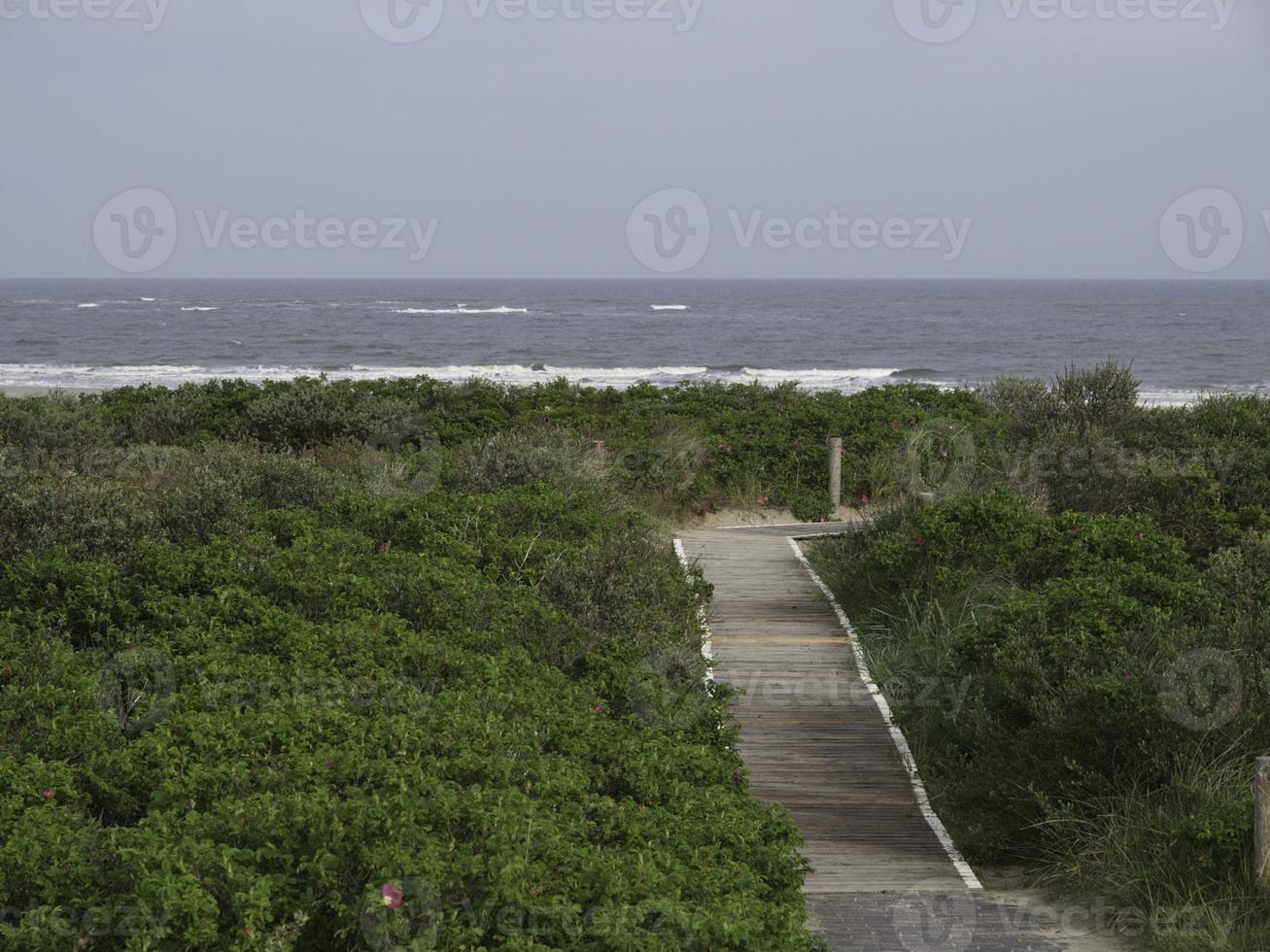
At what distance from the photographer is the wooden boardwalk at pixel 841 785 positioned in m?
5.51

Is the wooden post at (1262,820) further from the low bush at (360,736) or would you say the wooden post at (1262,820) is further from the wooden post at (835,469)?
the wooden post at (835,469)

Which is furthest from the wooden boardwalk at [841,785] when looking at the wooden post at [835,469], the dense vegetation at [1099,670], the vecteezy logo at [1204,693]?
the wooden post at [835,469]

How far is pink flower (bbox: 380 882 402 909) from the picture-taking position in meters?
3.39

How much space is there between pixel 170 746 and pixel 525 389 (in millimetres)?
15567

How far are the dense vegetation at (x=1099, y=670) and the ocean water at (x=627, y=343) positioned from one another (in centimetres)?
3040


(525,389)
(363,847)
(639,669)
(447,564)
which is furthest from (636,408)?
(363,847)

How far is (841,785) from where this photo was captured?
718 cm

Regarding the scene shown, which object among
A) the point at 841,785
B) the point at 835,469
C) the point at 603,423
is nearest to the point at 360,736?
the point at 841,785

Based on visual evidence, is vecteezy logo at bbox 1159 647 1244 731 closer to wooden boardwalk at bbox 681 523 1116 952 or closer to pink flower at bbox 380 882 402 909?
wooden boardwalk at bbox 681 523 1116 952

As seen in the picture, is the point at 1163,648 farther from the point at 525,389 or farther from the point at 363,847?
the point at 525,389

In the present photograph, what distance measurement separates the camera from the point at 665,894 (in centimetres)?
380

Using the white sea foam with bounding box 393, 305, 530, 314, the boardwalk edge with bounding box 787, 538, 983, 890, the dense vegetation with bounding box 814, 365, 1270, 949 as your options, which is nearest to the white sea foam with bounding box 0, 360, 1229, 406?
the dense vegetation with bounding box 814, 365, 1270, 949

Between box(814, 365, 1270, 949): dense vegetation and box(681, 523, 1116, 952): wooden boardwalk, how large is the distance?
31 cm

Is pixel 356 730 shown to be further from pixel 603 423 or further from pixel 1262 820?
pixel 603 423
